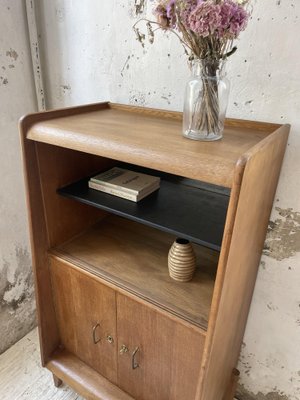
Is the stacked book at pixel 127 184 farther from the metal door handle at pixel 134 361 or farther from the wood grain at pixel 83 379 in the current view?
the wood grain at pixel 83 379

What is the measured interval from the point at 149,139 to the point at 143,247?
0.46 m

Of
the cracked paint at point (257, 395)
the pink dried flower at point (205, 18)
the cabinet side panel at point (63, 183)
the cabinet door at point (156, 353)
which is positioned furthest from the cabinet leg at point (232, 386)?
the pink dried flower at point (205, 18)

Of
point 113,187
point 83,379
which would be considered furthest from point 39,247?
point 83,379

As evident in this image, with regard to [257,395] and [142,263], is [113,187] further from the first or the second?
[257,395]

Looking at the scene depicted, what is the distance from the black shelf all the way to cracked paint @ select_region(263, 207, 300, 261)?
0.64 ft

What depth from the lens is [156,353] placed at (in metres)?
0.97

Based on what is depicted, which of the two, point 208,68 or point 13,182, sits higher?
point 208,68

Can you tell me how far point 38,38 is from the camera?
50.6 inches

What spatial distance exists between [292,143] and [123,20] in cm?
70

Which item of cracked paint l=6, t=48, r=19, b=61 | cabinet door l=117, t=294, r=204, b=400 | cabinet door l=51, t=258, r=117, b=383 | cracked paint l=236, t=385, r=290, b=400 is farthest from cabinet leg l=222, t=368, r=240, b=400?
cracked paint l=6, t=48, r=19, b=61

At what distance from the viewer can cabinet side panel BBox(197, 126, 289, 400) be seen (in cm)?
66

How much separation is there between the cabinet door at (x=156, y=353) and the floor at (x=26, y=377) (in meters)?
0.47

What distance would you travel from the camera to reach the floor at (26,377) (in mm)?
1358

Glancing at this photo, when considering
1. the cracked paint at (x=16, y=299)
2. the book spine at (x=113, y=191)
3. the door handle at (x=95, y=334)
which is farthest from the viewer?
the cracked paint at (x=16, y=299)
